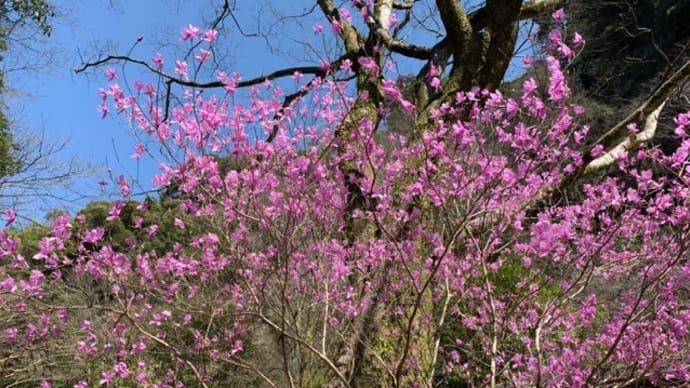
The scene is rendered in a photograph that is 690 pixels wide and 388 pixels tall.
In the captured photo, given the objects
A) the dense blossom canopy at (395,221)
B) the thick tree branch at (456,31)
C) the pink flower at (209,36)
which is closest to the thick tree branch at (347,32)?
the dense blossom canopy at (395,221)

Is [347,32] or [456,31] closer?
[456,31]

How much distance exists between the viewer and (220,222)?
2961 mm

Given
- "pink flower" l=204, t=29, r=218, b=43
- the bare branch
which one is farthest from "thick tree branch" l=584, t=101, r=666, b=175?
"pink flower" l=204, t=29, r=218, b=43

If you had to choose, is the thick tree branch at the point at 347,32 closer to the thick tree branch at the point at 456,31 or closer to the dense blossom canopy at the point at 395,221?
the dense blossom canopy at the point at 395,221

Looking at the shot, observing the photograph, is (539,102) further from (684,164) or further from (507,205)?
(507,205)

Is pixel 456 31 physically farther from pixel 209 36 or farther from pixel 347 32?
pixel 209 36

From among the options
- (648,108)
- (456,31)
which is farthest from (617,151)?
(456,31)

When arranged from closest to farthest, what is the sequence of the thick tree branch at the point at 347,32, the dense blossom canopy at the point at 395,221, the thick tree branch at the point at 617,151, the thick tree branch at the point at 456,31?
the dense blossom canopy at the point at 395,221 → the thick tree branch at the point at 617,151 → the thick tree branch at the point at 456,31 → the thick tree branch at the point at 347,32

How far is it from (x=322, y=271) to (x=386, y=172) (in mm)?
878

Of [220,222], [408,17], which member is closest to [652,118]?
[408,17]

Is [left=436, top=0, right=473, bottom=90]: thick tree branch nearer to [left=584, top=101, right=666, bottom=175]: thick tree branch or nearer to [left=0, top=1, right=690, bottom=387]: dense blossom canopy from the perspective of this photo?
[left=0, top=1, right=690, bottom=387]: dense blossom canopy

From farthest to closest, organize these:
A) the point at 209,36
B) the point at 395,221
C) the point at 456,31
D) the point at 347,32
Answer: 1. the point at 347,32
2. the point at 456,31
3. the point at 395,221
4. the point at 209,36

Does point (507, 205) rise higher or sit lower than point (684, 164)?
higher

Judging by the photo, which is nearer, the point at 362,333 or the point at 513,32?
the point at 362,333
